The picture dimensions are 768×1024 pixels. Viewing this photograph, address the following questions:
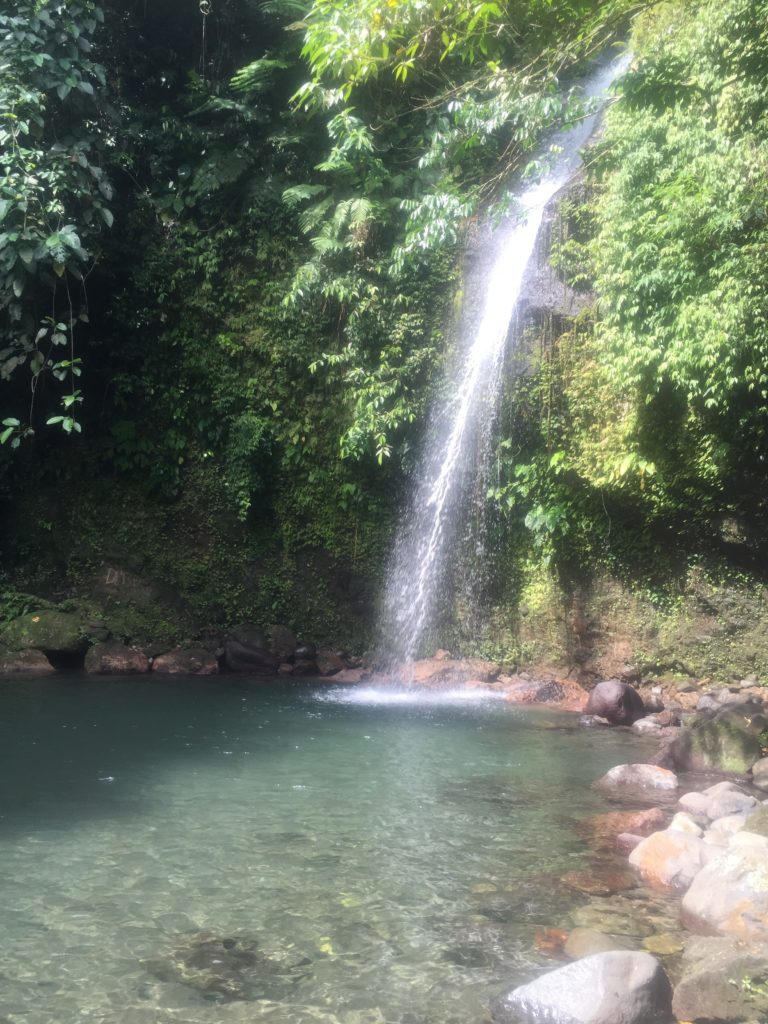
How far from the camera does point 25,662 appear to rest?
38.8 feet

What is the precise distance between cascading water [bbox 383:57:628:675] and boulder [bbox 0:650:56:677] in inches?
192

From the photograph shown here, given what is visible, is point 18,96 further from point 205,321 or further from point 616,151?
point 616,151

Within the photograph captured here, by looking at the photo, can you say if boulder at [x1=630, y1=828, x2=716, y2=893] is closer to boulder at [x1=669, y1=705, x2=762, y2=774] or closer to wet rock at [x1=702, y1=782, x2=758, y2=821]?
wet rock at [x1=702, y1=782, x2=758, y2=821]

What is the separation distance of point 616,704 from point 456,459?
434 cm


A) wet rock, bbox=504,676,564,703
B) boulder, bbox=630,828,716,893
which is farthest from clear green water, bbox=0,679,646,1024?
wet rock, bbox=504,676,564,703

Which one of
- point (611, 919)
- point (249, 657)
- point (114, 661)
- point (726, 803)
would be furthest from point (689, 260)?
point (114, 661)

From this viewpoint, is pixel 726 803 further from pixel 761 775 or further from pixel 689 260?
pixel 689 260

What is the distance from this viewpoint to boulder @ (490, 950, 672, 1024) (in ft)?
11.2

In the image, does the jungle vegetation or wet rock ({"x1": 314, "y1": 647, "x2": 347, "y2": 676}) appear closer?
the jungle vegetation

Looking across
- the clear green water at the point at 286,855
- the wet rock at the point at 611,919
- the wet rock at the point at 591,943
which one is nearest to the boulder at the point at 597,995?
the clear green water at the point at 286,855

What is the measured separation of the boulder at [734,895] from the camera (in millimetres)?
4301

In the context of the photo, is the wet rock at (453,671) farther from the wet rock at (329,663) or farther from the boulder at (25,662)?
the boulder at (25,662)

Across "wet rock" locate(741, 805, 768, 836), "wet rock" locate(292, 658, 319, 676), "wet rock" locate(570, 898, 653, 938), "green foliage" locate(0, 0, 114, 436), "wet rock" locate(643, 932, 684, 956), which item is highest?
"green foliage" locate(0, 0, 114, 436)

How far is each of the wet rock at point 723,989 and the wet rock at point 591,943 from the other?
0.33 metres
